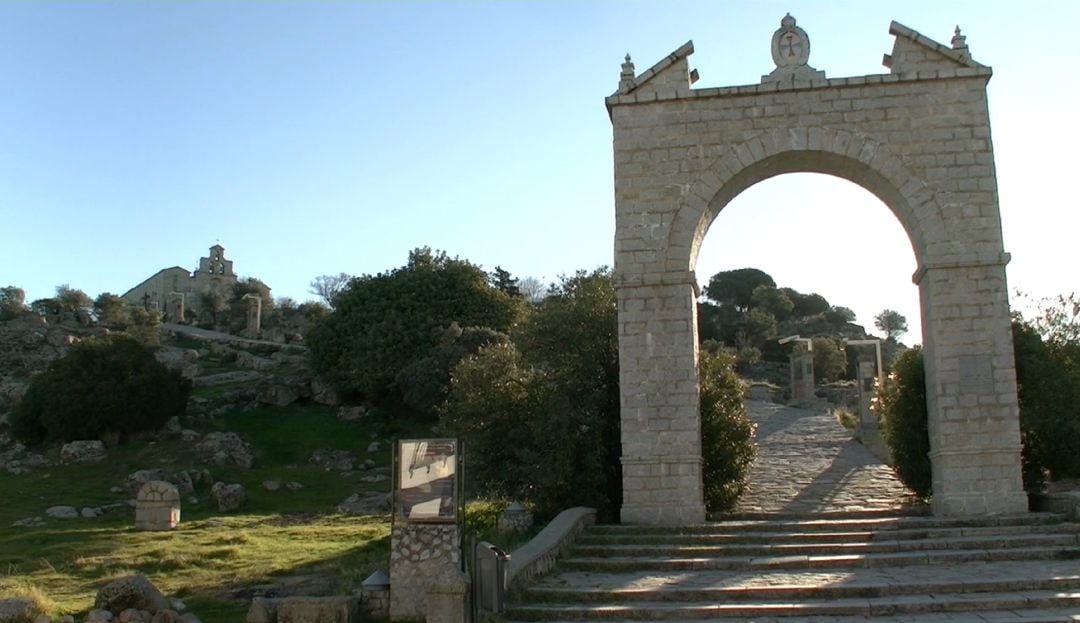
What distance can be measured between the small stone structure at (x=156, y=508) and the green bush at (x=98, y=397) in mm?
15600

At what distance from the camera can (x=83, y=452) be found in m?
32.8

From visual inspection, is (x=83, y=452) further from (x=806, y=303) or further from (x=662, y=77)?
(x=806, y=303)

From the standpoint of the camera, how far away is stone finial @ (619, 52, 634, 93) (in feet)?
46.3

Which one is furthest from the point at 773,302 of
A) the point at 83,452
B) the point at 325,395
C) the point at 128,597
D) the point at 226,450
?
the point at 128,597

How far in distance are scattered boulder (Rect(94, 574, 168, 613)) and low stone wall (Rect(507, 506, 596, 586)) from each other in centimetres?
369

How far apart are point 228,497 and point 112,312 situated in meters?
47.7

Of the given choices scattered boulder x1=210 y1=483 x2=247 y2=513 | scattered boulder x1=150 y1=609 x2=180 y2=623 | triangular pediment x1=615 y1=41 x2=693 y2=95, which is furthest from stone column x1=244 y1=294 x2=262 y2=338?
scattered boulder x1=150 y1=609 x2=180 y2=623

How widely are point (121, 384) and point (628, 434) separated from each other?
91.6 ft

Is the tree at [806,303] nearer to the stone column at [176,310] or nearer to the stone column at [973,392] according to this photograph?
the stone column at [176,310]

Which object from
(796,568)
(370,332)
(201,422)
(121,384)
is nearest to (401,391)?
(370,332)

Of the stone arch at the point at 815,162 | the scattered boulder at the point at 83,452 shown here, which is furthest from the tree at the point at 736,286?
the stone arch at the point at 815,162

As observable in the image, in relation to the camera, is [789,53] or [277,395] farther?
[277,395]

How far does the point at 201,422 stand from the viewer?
38.0 metres

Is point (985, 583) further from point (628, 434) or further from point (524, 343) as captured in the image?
point (524, 343)
